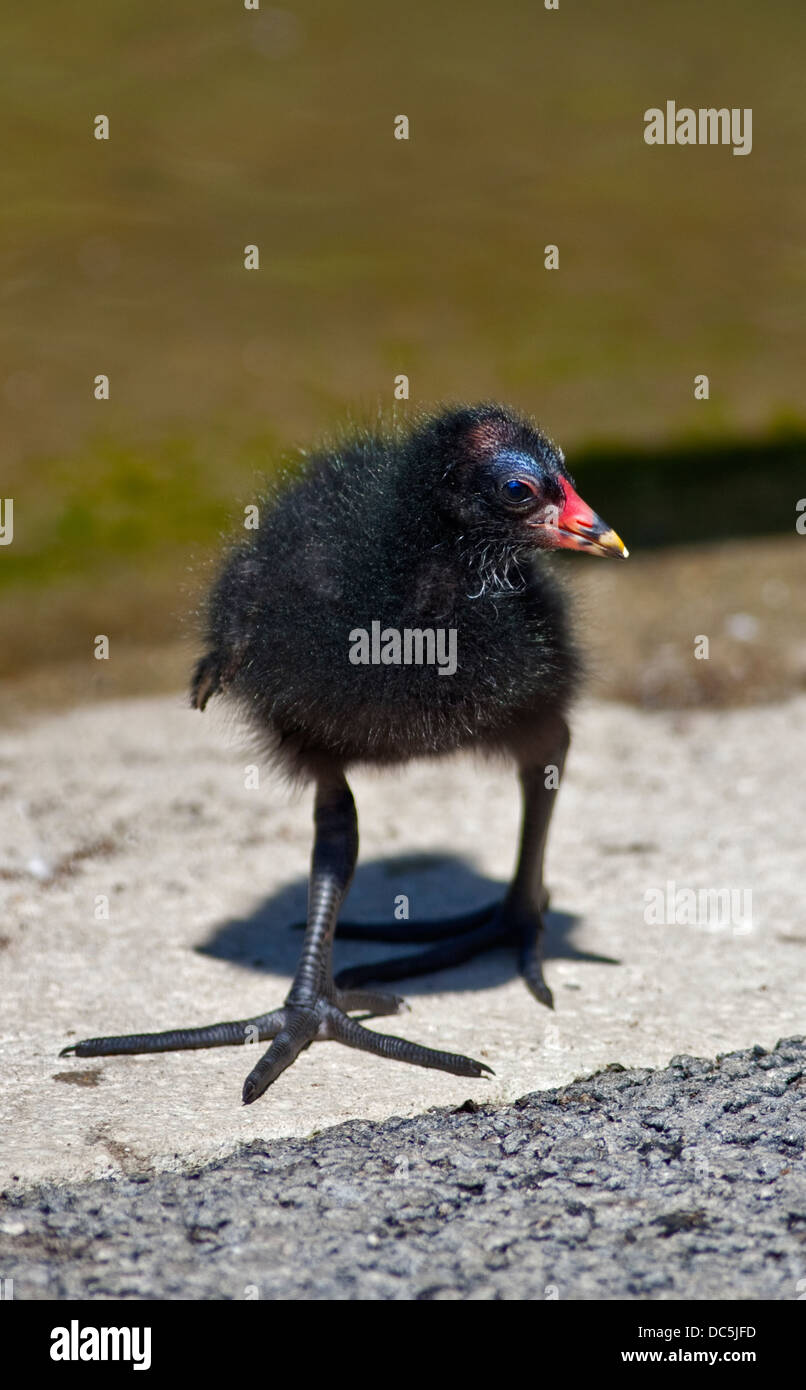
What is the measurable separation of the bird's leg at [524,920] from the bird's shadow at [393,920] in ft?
0.15

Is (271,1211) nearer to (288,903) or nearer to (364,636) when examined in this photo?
(364,636)

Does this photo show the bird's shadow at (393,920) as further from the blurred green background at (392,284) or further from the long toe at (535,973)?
the blurred green background at (392,284)

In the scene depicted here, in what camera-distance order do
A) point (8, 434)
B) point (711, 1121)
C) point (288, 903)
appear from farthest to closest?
point (8, 434), point (288, 903), point (711, 1121)

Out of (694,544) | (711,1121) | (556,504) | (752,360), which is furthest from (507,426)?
(752,360)

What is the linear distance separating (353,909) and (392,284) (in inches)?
218

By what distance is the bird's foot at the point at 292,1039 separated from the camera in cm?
375

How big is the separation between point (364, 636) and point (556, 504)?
0.63 meters

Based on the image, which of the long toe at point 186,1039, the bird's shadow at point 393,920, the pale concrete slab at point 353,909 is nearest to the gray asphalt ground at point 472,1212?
the pale concrete slab at point 353,909

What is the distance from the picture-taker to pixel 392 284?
31.0 feet

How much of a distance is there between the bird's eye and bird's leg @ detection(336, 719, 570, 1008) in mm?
714

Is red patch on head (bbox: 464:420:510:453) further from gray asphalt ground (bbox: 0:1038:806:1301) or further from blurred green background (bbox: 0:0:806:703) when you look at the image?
blurred green background (bbox: 0:0:806:703)

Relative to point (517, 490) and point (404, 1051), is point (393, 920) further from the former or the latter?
point (517, 490)

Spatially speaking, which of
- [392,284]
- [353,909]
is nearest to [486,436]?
[353,909]
